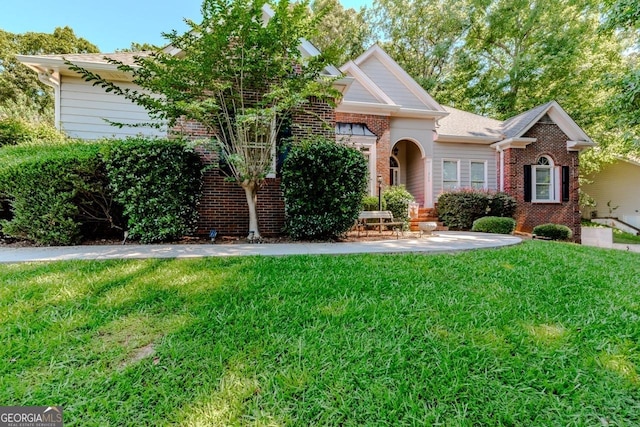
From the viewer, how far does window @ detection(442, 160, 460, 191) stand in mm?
13438

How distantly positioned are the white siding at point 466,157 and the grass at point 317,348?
10.3 meters

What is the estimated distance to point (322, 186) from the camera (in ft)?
20.7

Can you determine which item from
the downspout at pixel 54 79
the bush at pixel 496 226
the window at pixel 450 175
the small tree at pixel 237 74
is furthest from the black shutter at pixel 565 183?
the downspout at pixel 54 79

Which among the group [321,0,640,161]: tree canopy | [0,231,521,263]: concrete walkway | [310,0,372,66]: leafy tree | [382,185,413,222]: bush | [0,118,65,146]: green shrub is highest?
[310,0,372,66]: leafy tree

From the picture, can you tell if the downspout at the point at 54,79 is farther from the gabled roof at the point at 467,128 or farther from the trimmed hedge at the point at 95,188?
the gabled roof at the point at 467,128

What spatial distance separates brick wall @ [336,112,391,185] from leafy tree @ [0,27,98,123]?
75.9 ft

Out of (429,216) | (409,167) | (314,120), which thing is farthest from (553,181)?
(314,120)

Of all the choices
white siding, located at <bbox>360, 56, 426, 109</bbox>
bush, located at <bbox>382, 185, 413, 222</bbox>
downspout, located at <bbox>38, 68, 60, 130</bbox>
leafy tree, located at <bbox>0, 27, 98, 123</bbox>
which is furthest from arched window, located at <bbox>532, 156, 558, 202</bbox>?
leafy tree, located at <bbox>0, 27, 98, 123</bbox>

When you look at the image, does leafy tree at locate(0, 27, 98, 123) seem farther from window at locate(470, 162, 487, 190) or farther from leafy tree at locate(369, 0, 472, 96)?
window at locate(470, 162, 487, 190)

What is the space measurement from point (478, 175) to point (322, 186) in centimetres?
1043

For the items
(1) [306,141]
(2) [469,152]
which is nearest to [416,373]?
(1) [306,141]

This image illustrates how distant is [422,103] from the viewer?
12.7 metres

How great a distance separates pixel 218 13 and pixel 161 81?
165 cm

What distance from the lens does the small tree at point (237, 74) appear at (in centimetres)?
534
